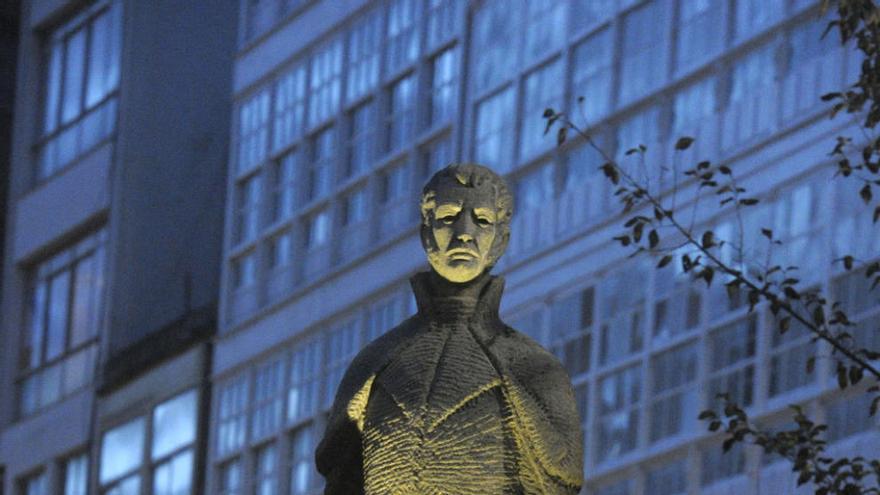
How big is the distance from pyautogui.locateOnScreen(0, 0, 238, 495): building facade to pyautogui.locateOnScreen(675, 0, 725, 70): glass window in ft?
43.4

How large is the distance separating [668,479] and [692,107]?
3.89 m

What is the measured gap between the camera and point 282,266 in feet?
142

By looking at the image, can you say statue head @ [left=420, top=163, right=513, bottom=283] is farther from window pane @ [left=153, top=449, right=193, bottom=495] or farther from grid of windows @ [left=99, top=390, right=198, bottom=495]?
window pane @ [left=153, top=449, right=193, bottom=495]

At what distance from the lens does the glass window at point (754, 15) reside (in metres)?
32.7

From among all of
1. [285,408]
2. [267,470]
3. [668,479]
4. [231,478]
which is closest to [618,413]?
[668,479]

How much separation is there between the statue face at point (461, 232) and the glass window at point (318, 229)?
107ft

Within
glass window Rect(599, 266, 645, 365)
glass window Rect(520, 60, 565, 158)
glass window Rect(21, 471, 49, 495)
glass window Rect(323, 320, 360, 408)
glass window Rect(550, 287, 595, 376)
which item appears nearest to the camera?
glass window Rect(599, 266, 645, 365)

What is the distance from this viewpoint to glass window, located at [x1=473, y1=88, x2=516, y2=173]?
37031 mm

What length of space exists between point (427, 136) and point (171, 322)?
852 centimetres

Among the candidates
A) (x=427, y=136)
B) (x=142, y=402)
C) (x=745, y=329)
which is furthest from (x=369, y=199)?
(x=745, y=329)

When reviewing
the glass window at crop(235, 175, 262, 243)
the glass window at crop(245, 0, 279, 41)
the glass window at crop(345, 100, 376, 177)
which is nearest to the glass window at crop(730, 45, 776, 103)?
the glass window at crop(345, 100, 376, 177)

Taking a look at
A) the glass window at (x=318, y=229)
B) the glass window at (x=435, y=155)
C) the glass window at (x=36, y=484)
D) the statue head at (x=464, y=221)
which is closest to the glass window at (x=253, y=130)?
the glass window at (x=318, y=229)

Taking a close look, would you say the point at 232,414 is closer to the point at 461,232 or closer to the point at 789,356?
the point at 789,356

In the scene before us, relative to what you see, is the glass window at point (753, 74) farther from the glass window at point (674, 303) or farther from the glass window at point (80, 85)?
the glass window at point (80, 85)
